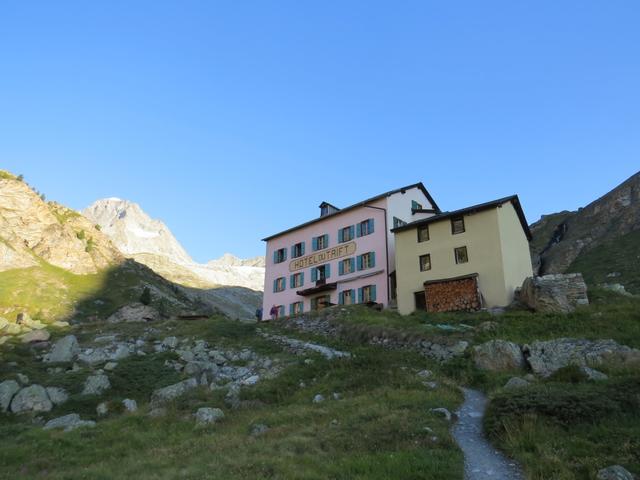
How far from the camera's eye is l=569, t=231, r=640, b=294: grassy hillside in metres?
69.1

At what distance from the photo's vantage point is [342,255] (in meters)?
47.5

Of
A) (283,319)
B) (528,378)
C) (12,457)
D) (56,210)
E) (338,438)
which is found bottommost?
(12,457)

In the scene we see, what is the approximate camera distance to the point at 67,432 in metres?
17.1

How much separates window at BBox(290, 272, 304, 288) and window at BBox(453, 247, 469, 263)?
17909 mm

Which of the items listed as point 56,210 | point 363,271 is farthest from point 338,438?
point 56,210

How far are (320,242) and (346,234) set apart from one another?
3.53 m

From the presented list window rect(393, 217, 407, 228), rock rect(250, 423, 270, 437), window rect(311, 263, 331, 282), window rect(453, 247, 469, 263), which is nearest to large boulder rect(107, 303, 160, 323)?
window rect(311, 263, 331, 282)

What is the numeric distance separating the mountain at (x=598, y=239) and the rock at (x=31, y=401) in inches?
2796

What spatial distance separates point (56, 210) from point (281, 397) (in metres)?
94.8

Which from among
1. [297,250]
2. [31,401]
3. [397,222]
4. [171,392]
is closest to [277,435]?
[171,392]

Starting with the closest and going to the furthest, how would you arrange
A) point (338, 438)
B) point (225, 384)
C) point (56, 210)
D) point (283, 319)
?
1. point (338, 438)
2. point (225, 384)
3. point (283, 319)
4. point (56, 210)

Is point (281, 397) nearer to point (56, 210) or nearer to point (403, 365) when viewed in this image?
point (403, 365)

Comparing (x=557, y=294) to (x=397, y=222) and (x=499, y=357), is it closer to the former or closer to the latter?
(x=499, y=357)

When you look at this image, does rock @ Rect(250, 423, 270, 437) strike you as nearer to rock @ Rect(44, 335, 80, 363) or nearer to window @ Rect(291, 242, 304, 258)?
rock @ Rect(44, 335, 80, 363)
